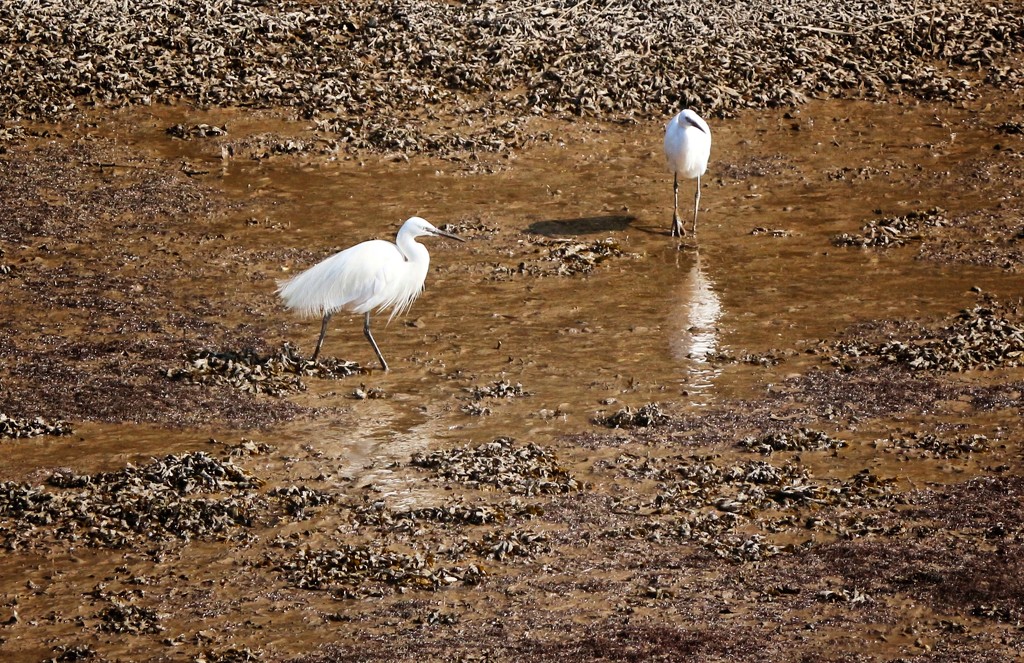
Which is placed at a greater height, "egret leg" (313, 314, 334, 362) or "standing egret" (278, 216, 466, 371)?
"standing egret" (278, 216, 466, 371)

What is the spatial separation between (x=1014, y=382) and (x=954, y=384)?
0.44 meters

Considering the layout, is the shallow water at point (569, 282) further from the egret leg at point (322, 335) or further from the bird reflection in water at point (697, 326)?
the egret leg at point (322, 335)

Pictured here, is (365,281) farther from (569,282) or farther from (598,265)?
(598,265)

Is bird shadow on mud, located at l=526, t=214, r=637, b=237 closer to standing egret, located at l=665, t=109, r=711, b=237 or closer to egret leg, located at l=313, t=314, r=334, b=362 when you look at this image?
standing egret, located at l=665, t=109, r=711, b=237

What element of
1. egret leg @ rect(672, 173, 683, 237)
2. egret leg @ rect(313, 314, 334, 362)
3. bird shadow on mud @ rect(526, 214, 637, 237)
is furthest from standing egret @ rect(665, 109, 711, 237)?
egret leg @ rect(313, 314, 334, 362)

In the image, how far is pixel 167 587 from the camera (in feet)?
23.6

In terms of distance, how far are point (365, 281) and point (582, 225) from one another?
13.3ft

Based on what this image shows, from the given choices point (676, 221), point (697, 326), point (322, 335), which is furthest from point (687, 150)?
point (322, 335)

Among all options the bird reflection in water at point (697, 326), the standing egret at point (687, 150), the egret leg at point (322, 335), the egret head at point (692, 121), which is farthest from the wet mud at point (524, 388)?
the egret head at point (692, 121)

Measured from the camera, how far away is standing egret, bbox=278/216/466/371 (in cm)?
1029

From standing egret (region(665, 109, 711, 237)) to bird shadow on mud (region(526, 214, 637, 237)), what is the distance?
575 millimetres

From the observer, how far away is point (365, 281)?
1027 cm

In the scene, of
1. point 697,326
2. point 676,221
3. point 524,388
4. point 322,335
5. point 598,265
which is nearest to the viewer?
point 524,388

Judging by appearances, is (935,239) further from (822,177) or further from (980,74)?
(980,74)
